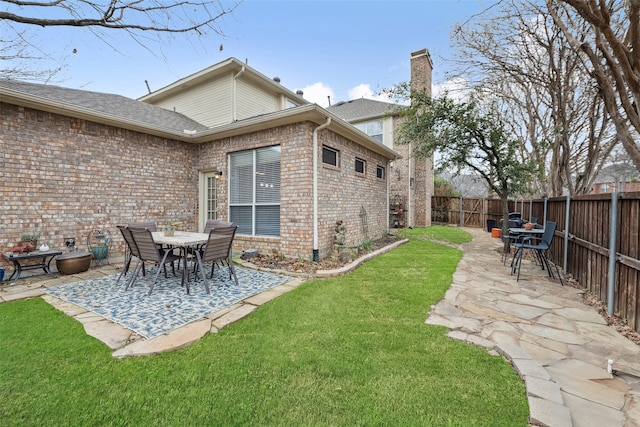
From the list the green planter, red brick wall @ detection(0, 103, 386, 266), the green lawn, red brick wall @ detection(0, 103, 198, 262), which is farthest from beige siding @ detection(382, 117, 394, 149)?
the green planter

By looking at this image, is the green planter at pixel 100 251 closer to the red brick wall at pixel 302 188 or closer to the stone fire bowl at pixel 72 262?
the stone fire bowl at pixel 72 262

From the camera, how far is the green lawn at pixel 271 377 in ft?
5.54

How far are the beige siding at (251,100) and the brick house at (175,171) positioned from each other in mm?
401

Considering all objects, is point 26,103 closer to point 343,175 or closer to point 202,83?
point 202,83

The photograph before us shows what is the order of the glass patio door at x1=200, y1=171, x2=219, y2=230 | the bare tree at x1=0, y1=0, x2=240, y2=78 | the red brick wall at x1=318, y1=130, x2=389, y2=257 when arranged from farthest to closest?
the glass patio door at x1=200, y1=171, x2=219, y2=230, the red brick wall at x1=318, y1=130, x2=389, y2=257, the bare tree at x1=0, y1=0, x2=240, y2=78

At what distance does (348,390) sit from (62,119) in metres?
7.06

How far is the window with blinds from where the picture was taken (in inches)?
246

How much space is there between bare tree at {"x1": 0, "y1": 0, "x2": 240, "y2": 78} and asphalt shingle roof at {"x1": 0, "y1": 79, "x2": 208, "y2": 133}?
12.5ft

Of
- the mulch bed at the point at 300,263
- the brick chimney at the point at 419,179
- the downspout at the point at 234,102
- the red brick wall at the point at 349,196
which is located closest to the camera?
the mulch bed at the point at 300,263

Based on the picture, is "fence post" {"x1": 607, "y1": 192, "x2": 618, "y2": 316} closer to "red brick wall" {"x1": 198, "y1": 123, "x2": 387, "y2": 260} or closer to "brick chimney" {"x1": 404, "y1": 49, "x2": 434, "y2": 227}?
"red brick wall" {"x1": 198, "y1": 123, "x2": 387, "y2": 260}

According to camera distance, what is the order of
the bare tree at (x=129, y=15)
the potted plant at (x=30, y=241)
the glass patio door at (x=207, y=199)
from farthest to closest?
1. the glass patio door at (x=207, y=199)
2. the potted plant at (x=30, y=241)
3. the bare tree at (x=129, y=15)

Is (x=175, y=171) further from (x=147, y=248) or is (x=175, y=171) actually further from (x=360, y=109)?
(x=360, y=109)

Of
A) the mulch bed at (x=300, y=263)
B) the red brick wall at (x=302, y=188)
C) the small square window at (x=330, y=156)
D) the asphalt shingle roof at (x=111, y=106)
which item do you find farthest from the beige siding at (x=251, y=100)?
the mulch bed at (x=300, y=263)

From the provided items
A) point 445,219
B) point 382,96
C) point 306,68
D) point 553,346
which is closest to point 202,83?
point 306,68
